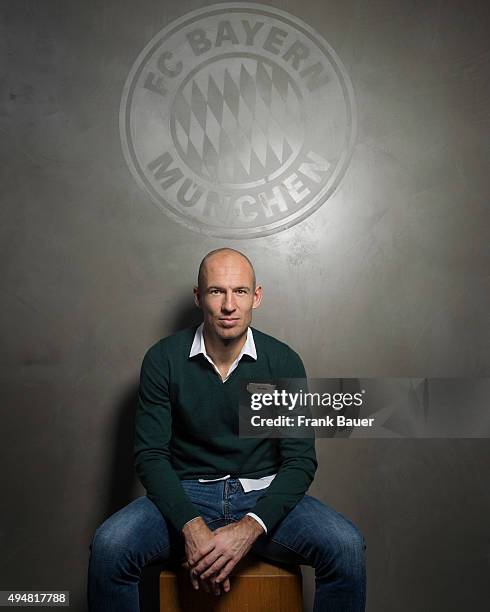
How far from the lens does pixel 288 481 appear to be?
5.95 ft

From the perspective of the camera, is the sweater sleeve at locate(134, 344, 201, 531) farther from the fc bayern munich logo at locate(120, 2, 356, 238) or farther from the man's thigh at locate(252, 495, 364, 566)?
the fc bayern munich logo at locate(120, 2, 356, 238)

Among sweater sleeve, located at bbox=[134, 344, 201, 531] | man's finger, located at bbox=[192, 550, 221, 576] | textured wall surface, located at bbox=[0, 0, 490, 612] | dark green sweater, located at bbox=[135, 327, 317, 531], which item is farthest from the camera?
textured wall surface, located at bbox=[0, 0, 490, 612]

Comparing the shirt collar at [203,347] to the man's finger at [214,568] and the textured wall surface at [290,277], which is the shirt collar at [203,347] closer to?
the textured wall surface at [290,277]

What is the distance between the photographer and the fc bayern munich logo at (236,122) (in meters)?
2.33

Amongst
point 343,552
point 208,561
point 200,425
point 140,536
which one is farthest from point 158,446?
point 343,552

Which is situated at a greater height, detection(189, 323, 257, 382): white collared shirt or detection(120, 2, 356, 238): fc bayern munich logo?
detection(120, 2, 356, 238): fc bayern munich logo

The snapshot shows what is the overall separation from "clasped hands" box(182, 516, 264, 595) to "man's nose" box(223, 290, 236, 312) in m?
0.57

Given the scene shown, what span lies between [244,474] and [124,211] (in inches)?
39.0

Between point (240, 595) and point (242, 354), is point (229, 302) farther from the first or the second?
point (240, 595)

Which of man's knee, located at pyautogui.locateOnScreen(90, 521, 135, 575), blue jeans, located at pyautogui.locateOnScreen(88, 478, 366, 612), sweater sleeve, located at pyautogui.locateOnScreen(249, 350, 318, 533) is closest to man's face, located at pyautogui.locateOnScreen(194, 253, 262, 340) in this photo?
sweater sleeve, located at pyautogui.locateOnScreen(249, 350, 318, 533)

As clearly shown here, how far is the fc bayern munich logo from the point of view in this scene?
233 centimetres

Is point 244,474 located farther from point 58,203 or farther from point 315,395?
point 58,203

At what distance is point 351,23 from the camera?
7.73 feet

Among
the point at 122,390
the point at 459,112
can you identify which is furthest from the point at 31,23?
the point at 459,112
